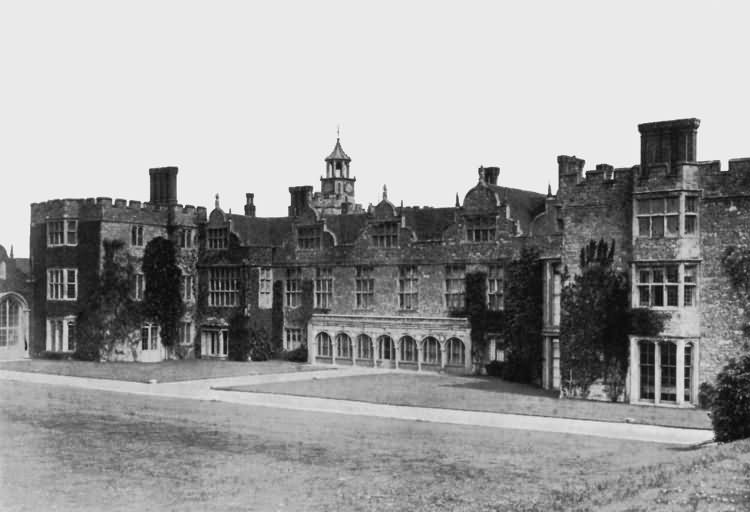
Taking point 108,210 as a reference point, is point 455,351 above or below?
below

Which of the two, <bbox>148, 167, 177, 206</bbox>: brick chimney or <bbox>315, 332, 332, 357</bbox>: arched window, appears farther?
<bbox>148, 167, 177, 206</bbox>: brick chimney

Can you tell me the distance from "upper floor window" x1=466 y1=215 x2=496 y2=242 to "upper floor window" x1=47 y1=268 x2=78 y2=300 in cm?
1938

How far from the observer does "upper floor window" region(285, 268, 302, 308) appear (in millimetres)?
45156

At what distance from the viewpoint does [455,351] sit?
39031mm

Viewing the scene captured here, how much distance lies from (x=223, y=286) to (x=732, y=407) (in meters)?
32.1

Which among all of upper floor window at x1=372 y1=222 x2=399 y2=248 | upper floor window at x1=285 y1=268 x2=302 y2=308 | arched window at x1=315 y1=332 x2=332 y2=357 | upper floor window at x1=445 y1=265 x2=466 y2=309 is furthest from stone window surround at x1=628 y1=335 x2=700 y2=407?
upper floor window at x1=285 y1=268 x2=302 y2=308

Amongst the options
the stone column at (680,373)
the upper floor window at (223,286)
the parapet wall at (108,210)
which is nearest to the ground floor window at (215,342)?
the upper floor window at (223,286)

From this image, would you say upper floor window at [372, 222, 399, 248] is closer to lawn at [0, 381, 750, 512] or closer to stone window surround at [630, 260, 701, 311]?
stone window surround at [630, 260, 701, 311]

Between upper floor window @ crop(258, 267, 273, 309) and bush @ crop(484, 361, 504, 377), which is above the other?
upper floor window @ crop(258, 267, 273, 309)

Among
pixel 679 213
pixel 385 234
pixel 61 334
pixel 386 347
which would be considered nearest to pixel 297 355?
pixel 386 347

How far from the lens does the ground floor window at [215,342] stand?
46438mm

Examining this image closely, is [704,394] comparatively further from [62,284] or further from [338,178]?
[338,178]

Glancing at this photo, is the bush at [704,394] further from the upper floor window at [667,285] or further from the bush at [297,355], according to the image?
the bush at [297,355]

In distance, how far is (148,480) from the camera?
1544 cm
